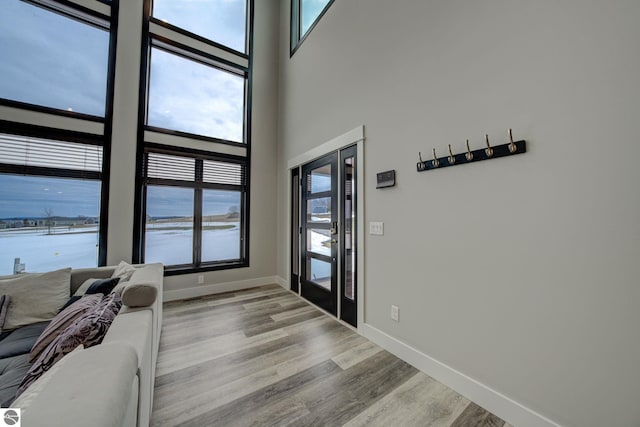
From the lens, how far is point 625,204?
1.12 meters

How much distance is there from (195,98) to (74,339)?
382 centimetres

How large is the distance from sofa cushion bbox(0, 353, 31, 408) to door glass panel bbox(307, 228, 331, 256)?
256 centimetres

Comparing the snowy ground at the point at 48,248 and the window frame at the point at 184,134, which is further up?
the window frame at the point at 184,134

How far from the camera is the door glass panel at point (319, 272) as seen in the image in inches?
122

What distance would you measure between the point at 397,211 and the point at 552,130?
44.9 inches

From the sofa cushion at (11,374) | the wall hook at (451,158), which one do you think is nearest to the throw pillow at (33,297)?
the sofa cushion at (11,374)

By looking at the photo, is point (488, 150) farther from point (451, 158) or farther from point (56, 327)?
point (56, 327)

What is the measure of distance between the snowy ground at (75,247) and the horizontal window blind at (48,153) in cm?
80

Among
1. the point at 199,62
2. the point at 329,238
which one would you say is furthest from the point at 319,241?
the point at 199,62

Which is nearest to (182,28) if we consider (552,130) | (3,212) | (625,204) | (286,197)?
(286,197)

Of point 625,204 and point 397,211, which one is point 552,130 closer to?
point 625,204

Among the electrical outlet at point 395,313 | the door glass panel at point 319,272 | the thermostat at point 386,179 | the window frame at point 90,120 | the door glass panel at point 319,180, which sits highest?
the window frame at point 90,120

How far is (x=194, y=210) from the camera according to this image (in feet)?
12.5

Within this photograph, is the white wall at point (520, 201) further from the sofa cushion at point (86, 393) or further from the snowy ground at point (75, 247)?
the snowy ground at point (75, 247)
